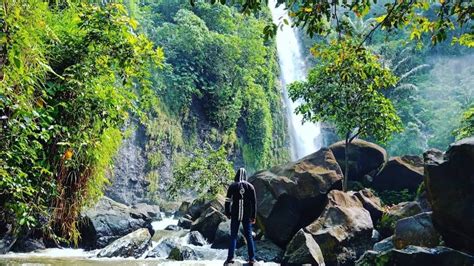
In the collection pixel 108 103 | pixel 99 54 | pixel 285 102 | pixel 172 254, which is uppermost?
pixel 285 102

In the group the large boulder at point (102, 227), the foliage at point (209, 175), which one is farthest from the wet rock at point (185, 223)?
the large boulder at point (102, 227)

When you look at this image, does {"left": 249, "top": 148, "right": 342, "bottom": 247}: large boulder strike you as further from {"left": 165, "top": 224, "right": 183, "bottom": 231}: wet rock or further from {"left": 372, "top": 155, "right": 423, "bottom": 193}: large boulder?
{"left": 372, "top": 155, "right": 423, "bottom": 193}: large boulder

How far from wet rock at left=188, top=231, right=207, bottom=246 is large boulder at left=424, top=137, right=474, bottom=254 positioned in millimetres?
6565

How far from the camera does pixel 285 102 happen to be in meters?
34.5

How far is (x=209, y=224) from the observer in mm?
12867

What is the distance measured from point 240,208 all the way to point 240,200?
136 millimetres

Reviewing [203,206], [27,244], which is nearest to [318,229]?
[27,244]

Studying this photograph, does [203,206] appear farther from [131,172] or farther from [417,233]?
[417,233]

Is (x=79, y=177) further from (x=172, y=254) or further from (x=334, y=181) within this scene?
(x=334, y=181)

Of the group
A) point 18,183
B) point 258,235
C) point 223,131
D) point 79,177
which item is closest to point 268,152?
point 223,131

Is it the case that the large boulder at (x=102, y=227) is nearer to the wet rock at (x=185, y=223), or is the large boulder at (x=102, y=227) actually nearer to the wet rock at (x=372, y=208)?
the wet rock at (x=185, y=223)

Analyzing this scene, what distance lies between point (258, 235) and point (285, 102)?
23.6 metres

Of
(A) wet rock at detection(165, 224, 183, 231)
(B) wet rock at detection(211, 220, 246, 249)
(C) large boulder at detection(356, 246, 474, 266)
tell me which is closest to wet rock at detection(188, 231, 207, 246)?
(B) wet rock at detection(211, 220, 246, 249)

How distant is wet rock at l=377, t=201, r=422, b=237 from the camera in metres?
10.1
